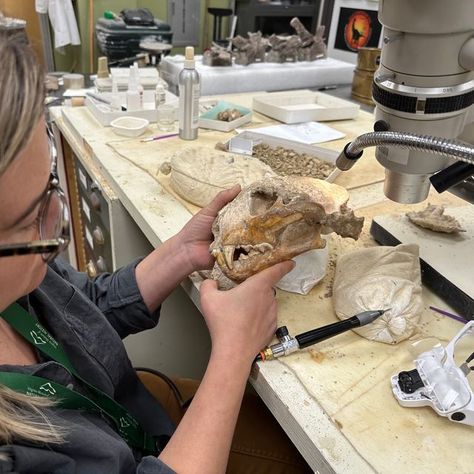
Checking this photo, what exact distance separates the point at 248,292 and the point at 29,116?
16.2 inches

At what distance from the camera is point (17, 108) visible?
1.64 feet

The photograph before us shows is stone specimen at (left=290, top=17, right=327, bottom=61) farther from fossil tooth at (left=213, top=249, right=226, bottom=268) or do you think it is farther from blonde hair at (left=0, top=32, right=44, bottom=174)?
blonde hair at (left=0, top=32, right=44, bottom=174)

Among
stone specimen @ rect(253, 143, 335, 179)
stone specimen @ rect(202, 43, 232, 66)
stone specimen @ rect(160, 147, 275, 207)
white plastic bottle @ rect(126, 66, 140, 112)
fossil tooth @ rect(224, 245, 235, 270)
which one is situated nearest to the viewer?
fossil tooth @ rect(224, 245, 235, 270)

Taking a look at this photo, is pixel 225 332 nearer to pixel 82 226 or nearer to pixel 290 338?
pixel 290 338

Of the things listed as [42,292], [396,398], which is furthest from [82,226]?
[396,398]

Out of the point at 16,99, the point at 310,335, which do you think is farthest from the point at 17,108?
the point at 310,335

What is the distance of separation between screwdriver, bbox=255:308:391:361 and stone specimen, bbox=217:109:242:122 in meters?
1.06

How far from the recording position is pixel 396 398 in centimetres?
66

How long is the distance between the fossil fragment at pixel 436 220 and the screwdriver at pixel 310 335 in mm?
299

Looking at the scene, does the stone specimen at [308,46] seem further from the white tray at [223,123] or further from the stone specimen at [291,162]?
the stone specimen at [291,162]

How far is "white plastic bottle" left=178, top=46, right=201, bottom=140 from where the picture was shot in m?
1.43

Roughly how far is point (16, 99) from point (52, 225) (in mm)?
180

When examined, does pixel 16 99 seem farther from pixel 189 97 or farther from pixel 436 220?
pixel 189 97

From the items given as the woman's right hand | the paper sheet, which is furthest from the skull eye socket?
the paper sheet
